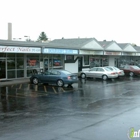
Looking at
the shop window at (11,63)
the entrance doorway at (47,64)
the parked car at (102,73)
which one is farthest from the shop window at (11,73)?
the parked car at (102,73)

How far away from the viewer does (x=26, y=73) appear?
27.8 meters

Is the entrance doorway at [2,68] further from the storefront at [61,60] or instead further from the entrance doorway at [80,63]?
the entrance doorway at [80,63]

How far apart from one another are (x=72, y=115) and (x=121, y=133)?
10.2 feet

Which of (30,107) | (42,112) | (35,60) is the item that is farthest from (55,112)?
(35,60)

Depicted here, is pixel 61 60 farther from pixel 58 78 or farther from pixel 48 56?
pixel 58 78

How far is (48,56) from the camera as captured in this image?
30.8 metres

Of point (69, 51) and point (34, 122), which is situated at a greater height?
point (69, 51)

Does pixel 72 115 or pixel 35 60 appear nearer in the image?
pixel 72 115

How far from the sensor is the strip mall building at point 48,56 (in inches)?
956

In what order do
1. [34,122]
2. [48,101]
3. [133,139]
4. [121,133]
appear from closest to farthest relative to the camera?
[133,139] < [121,133] < [34,122] < [48,101]

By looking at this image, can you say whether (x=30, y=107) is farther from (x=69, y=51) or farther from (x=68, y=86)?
(x=69, y=51)

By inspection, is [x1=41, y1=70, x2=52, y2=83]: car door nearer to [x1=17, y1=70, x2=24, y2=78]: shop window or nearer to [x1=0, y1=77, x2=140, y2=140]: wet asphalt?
[x1=17, y1=70, x2=24, y2=78]: shop window

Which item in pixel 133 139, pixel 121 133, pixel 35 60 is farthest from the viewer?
pixel 35 60

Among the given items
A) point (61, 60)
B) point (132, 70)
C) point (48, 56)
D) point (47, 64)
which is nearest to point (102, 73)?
point (61, 60)
